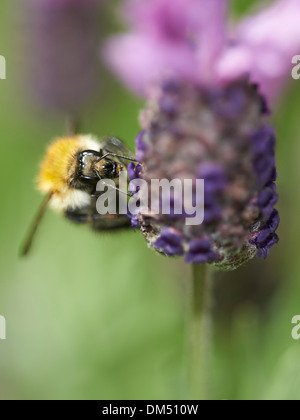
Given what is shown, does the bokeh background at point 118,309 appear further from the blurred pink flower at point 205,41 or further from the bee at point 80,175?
the blurred pink flower at point 205,41

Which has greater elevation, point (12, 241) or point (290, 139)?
point (290, 139)

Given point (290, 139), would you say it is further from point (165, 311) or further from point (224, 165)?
point (224, 165)

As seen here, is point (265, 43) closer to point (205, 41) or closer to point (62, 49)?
point (205, 41)

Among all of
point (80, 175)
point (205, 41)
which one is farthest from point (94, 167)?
point (205, 41)

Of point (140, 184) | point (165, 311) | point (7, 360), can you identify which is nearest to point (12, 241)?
point (7, 360)

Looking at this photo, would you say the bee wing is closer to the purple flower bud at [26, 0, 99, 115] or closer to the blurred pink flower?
the blurred pink flower

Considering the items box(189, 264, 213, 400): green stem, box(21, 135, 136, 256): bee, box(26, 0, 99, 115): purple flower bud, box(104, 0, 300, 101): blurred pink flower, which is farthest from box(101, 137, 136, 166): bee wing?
box(26, 0, 99, 115): purple flower bud
